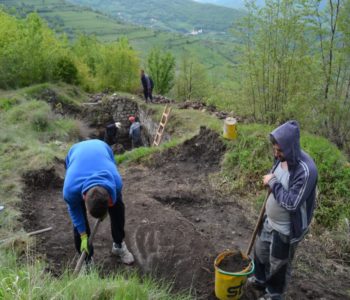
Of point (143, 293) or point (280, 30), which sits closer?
point (143, 293)

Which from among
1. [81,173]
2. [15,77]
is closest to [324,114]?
[81,173]

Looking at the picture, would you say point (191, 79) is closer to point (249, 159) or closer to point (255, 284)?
point (249, 159)

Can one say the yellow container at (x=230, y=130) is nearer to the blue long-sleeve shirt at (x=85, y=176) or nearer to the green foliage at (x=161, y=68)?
the blue long-sleeve shirt at (x=85, y=176)

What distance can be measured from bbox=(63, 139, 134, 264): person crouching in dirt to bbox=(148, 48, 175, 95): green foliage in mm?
28303

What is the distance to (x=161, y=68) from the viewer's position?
105 feet

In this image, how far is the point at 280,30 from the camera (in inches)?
303

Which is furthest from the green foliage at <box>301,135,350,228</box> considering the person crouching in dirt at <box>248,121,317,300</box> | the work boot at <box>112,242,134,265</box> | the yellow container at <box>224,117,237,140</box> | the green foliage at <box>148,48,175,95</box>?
the green foliage at <box>148,48,175,95</box>

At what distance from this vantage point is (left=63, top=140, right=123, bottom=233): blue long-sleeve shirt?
3577 millimetres

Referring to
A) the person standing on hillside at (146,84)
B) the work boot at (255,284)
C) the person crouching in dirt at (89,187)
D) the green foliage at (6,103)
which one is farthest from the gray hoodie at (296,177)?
the person standing on hillside at (146,84)

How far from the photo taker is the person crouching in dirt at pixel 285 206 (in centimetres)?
314

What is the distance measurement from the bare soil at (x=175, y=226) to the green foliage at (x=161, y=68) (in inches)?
973

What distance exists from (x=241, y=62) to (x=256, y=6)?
4.39 ft

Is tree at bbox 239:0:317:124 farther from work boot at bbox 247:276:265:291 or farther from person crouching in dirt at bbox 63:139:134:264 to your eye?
person crouching in dirt at bbox 63:139:134:264

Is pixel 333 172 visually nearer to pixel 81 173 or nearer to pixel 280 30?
pixel 280 30
